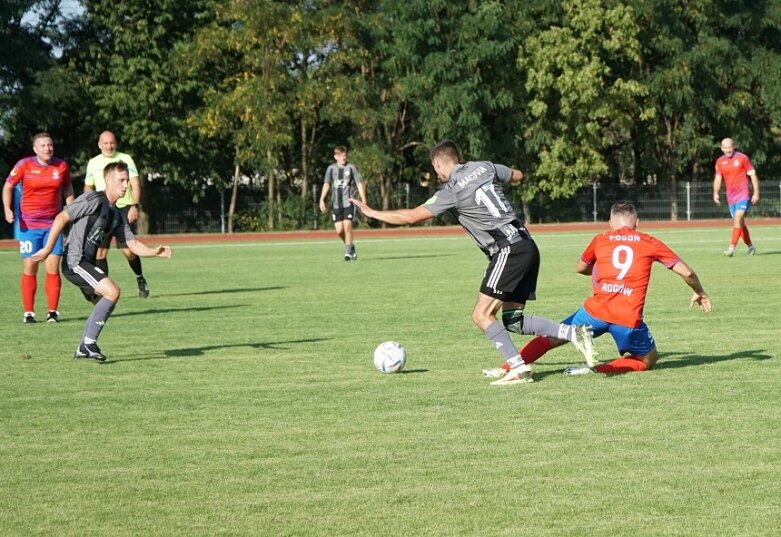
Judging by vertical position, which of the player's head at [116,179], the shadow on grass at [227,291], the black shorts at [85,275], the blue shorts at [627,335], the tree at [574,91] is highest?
the tree at [574,91]

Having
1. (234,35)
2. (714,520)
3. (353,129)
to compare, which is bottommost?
(714,520)

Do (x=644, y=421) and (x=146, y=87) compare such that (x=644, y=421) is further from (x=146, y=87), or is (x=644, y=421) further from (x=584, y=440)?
(x=146, y=87)

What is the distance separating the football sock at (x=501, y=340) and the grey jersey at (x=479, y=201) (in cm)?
65

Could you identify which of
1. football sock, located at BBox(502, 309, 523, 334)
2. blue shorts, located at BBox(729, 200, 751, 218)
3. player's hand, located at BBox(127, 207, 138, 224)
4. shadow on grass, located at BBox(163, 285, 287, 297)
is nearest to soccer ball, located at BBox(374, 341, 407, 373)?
football sock, located at BBox(502, 309, 523, 334)

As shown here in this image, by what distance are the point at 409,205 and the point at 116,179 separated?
41.9 meters

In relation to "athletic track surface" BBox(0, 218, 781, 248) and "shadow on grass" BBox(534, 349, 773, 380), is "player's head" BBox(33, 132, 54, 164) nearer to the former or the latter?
"shadow on grass" BBox(534, 349, 773, 380)

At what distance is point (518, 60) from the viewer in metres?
A: 52.3

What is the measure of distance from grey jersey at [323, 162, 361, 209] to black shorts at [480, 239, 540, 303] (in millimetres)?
16092

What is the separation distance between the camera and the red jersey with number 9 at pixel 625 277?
9.36 metres

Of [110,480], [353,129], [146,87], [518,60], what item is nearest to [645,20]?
[518,60]

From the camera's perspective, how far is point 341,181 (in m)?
25.3

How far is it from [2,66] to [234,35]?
341 inches

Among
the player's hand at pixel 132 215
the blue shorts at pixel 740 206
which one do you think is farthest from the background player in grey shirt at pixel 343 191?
the player's hand at pixel 132 215

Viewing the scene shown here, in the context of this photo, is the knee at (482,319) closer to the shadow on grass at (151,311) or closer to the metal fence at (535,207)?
the shadow on grass at (151,311)
